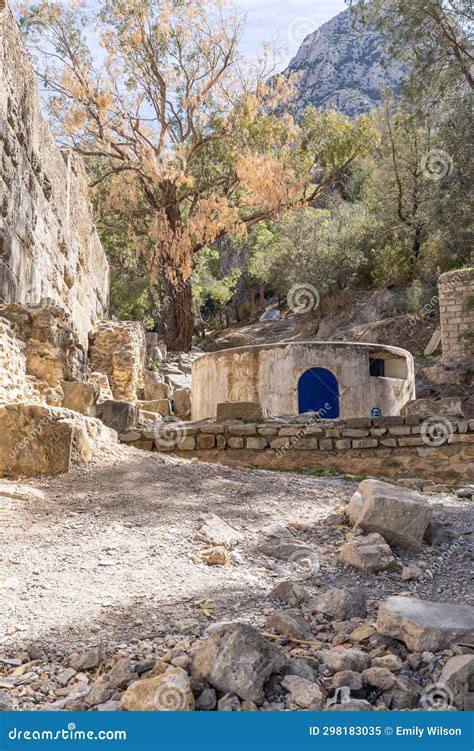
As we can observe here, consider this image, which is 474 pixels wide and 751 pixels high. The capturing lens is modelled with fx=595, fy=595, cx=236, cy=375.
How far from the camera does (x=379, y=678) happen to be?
1964 mm

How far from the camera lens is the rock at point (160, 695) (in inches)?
70.8

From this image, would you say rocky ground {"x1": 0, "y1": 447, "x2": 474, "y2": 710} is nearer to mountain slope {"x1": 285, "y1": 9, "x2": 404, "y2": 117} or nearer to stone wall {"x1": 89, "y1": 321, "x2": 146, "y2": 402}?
stone wall {"x1": 89, "y1": 321, "x2": 146, "y2": 402}

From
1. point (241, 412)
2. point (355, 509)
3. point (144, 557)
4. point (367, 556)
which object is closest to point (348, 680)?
point (367, 556)

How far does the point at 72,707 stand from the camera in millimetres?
1859

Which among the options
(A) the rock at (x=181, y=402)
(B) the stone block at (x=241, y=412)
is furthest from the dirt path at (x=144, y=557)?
(A) the rock at (x=181, y=402)

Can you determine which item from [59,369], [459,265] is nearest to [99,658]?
[59,369]

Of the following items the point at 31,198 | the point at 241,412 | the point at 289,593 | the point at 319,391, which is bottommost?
the point at 289,593

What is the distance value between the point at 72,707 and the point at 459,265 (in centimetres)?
2352

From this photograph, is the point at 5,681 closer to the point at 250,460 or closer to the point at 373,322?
the point at 250,460
